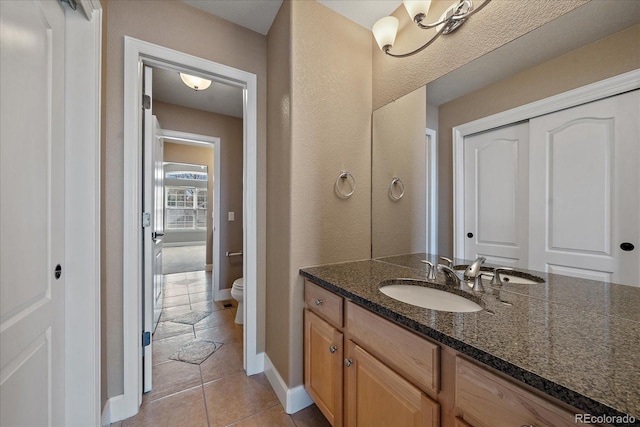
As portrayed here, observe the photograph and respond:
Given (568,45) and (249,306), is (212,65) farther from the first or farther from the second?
(568,45)

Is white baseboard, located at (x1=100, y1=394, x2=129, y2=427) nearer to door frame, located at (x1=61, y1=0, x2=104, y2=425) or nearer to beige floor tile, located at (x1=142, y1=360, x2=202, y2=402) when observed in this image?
beige floor tile, located at (x1=142, y1=360, x2=202, y2=402)

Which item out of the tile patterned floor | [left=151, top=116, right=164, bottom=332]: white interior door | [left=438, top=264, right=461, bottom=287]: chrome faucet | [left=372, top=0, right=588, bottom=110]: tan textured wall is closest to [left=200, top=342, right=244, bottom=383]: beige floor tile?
the tile patterned floor

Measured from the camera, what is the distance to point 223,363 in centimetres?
187

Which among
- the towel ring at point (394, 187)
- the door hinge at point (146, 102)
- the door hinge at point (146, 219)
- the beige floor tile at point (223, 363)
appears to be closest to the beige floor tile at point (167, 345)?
the beige floor tile at point (223, 363)

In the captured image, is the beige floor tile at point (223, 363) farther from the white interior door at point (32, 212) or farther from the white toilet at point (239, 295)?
the white interior door at point (32, 212)

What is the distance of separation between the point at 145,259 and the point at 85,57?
3.69 feet

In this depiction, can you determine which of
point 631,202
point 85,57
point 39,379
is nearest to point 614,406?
point 631,202

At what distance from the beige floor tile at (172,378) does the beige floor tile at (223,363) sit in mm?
54

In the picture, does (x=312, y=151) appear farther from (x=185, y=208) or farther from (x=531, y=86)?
(x=185, y=208)

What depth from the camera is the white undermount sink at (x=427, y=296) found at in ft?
3.26

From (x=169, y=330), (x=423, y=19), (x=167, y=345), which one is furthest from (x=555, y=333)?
(x=169, y=330)

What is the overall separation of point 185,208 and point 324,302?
806 cm

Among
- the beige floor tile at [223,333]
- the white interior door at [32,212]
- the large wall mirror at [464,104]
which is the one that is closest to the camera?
the white interior door at [32,212]

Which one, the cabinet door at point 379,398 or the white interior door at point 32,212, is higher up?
the white interior door at point 32,212
